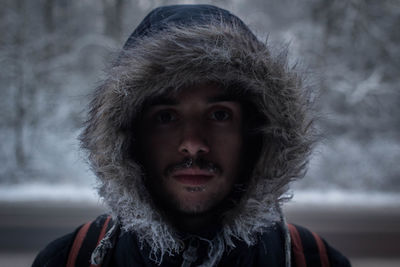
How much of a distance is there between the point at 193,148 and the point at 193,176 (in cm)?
11

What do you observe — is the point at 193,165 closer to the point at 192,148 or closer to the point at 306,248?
the point at 192,148

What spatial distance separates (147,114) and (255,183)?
512 millimetres

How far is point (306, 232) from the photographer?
1.47 meters

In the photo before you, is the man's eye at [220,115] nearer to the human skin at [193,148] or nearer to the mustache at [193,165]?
the human skin at [193,148]

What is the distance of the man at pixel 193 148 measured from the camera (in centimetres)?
127

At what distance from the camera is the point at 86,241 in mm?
1389

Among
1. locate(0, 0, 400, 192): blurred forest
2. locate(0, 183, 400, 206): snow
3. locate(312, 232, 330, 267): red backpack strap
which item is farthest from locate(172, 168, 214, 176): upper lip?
locate(0, 0, 400, 192): blurred forest

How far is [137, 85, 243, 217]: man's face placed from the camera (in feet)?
4.16

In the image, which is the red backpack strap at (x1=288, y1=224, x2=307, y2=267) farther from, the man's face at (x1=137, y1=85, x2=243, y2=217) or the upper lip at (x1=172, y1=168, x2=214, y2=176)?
the upper lip at (x1=172, y1=168, x2=214, y2=176)

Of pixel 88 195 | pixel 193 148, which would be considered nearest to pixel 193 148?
pixel 193 148

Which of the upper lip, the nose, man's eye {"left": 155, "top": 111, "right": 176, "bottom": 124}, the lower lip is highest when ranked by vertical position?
man's eye {"left": 155, "top": 111, "right": 176, "bottom": 124}

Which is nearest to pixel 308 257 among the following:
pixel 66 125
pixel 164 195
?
pixel 164 195

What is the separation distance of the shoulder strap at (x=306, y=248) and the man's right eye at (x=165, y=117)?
719 mm

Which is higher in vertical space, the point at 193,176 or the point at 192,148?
the point at 192,148
